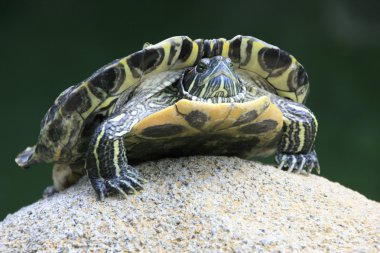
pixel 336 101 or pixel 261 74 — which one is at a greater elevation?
pixel 261 74

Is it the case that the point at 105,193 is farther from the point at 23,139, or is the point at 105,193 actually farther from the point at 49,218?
the point at 23,139

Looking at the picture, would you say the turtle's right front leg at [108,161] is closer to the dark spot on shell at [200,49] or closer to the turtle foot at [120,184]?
the turtle foot at [120,184]

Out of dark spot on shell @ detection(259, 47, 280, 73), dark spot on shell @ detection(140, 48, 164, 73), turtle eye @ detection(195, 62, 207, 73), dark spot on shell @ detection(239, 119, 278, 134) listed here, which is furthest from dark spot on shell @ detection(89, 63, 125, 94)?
dark spot on shell @ detection(259, 47, 280, 73)

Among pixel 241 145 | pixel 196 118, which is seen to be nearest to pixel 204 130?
pixel 196 118

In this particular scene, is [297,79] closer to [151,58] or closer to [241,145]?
[241,145]

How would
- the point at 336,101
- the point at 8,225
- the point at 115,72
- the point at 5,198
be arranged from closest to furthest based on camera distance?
the point at 8,225 < the point at 115,72 < the point at 5,198 < the point at 336,101

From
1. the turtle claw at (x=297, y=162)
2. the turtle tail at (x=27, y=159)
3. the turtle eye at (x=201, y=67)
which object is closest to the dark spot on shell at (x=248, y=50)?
the turtle eye at (x=201, y=67)

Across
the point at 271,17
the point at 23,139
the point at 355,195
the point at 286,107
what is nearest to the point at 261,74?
the point at 286,107
